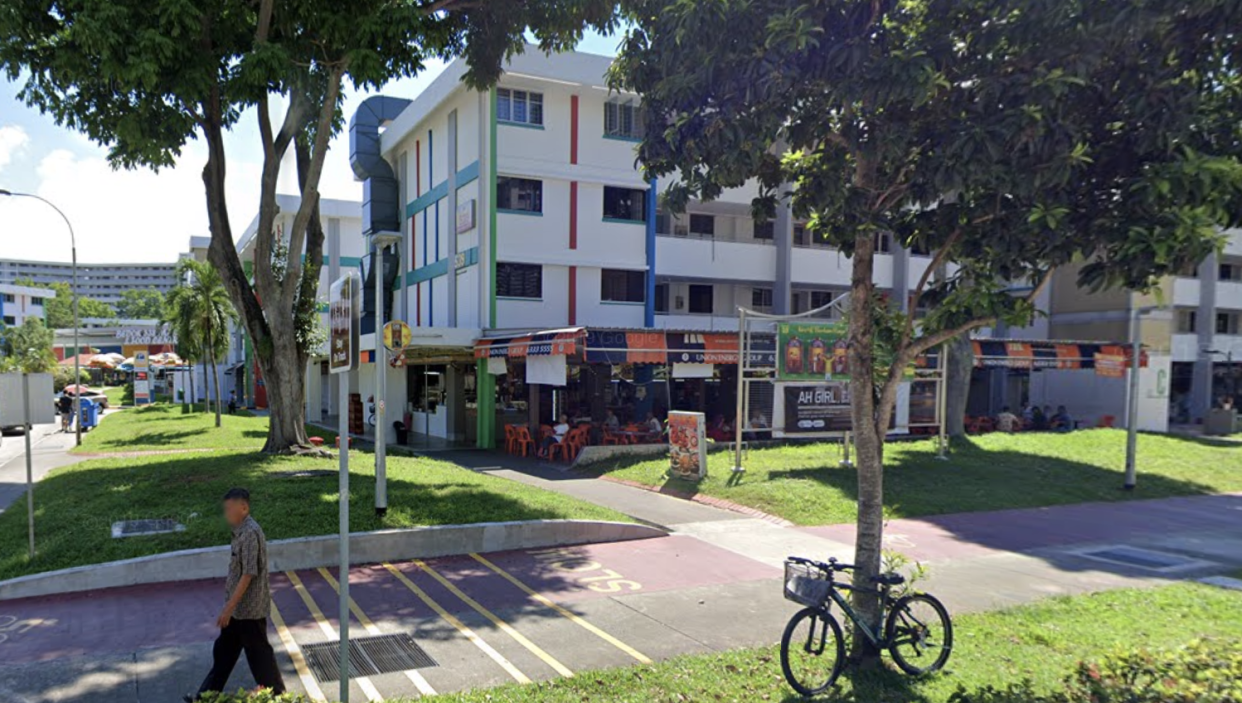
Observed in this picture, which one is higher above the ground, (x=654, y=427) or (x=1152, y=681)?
(x=1152, y=681)

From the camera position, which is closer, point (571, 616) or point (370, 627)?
point (370, 627)

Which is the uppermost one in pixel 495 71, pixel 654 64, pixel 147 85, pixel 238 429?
pixel 495 71

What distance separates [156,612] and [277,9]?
35.6 feet

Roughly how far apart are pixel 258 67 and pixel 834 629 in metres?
12.3

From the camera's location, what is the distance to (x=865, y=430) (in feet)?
21.4

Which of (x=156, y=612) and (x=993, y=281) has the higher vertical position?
(x=993, y=281)

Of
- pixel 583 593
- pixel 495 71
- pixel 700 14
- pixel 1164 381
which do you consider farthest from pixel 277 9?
pixel 1164 381

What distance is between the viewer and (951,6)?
6.14m

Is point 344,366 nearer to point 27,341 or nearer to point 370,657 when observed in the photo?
point 370,657

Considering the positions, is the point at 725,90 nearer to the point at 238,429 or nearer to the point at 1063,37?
the point at 1063,37

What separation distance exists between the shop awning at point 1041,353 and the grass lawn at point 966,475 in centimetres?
282

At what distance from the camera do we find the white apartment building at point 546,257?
2381 cm

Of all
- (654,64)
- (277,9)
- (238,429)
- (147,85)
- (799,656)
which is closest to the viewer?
(799,656)

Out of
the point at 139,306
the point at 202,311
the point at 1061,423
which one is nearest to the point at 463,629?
the point at 1061,423
